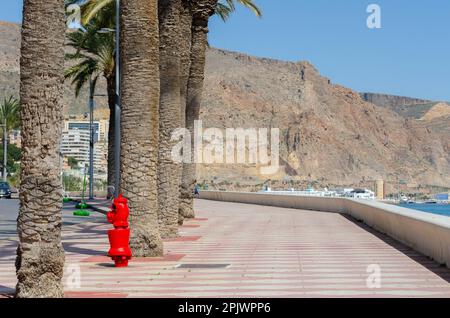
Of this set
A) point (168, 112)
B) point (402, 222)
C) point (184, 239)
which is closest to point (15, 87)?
point (184, 239)

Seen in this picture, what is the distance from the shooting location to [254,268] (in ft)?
49.8

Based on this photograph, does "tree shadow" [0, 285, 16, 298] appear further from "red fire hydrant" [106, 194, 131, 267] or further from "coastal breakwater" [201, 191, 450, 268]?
"coastal breakwater" [201, 191, 450, 268]

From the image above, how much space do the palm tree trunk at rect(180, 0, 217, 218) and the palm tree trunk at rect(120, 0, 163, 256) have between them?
9.90 metres

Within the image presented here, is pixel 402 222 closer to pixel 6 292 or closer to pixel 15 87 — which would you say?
pixel 6 292

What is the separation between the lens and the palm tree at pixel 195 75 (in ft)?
91.2

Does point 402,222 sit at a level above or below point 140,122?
below

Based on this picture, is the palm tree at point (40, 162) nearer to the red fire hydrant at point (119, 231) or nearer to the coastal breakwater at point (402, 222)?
the red fire hydrant at point (119, 231)

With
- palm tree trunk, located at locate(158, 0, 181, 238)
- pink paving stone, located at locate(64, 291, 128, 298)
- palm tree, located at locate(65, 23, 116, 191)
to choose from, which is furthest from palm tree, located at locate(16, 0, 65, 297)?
palm tree, located at locate(65, 23, 116, 191)

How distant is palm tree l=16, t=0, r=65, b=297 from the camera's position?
10.6 m

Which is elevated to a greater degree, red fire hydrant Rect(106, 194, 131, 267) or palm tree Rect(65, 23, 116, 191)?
palm tree Rect(65, 23, 116, 191)

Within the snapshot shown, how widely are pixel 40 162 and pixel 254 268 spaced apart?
546cm

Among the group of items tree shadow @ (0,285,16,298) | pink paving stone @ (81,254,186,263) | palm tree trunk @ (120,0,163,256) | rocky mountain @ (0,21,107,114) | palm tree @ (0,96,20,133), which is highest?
rocky mountain @ (0,21,107,114)

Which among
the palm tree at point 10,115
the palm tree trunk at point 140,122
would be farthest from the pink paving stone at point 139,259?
the palm tree at point 10,115

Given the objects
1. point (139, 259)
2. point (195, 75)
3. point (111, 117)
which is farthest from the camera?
point (111, 117)
